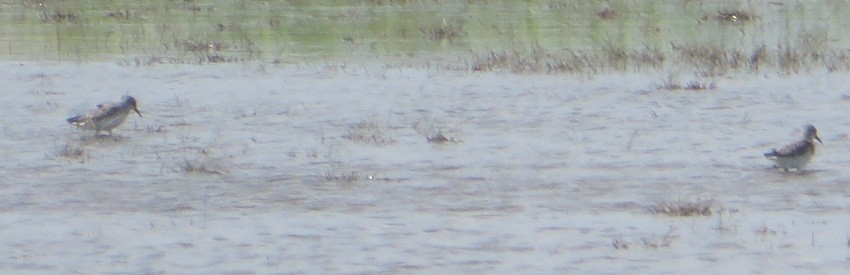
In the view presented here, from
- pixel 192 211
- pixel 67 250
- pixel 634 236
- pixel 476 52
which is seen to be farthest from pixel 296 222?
pixel 476 52

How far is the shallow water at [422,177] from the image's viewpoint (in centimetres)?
749

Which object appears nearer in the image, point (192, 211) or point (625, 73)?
point (192, 211)

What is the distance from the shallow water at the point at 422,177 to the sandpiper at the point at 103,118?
0.48 ft

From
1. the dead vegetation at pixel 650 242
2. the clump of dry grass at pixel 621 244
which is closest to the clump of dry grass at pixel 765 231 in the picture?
the dead vegetation at pixel 650 242

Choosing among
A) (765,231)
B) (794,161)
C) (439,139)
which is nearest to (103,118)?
(439,139)

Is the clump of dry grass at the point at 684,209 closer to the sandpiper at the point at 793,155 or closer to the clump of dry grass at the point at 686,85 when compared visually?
the sandpiper at the point at 793,155

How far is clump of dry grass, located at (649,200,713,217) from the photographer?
8320 mm

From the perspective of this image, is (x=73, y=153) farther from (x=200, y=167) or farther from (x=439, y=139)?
(x=439, y=139)

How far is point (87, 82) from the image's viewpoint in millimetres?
16219

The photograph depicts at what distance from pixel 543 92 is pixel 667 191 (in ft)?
17.1

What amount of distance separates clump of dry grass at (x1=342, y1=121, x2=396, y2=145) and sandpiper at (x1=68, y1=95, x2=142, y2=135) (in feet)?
5.93

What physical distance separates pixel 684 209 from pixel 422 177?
2179 mm

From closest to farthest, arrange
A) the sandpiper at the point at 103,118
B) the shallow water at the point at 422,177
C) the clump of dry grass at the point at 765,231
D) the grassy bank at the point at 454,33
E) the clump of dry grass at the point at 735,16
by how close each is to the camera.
Result: 1. the shallow water at the point at 422,177
2. the clump of dry grass at the point at 765,231
3. the sandpiper at the point at 103,118
4. the grassy bank at the point at 454,33
5. the clump of dry grass at the point at 735,16

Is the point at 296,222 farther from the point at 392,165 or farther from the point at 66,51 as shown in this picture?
the point at 66,51
